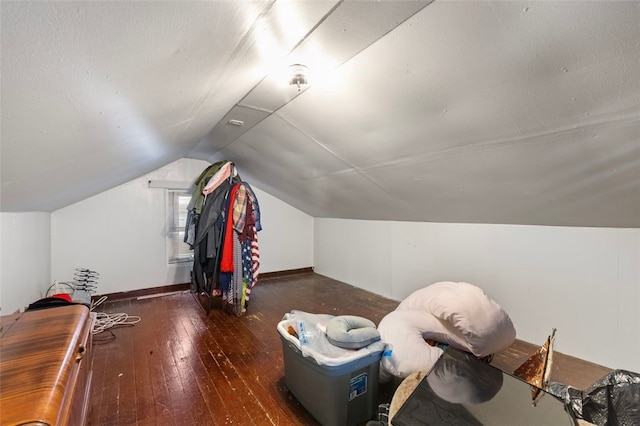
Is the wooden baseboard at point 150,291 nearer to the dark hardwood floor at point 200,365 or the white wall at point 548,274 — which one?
the dark hardwood floor at point 200,365

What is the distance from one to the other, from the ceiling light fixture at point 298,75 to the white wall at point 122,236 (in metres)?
3.04

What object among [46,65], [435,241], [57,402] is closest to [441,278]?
[435,241]

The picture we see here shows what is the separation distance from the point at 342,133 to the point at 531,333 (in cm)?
236

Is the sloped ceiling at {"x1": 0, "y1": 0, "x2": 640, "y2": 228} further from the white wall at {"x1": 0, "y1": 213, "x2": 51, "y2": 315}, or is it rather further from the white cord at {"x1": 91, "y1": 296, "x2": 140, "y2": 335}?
the white cord at {"x1": 91, "y1": 296, "x2": 140, "y2": 335}

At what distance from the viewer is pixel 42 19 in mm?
571

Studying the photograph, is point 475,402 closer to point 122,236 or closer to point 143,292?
point 143,292

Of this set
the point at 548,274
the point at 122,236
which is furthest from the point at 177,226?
the point at 548,274

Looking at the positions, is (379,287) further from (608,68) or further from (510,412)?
(608,68)

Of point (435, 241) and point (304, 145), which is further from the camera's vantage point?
Answer: point (435, 241)

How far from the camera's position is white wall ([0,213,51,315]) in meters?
1.84

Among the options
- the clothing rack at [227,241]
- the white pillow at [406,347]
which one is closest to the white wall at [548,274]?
the white pillow at [406,347]

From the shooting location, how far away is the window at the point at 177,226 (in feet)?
13.0

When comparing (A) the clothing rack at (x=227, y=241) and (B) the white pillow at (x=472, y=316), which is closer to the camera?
(B) the white pillow at (x=472, y=316)

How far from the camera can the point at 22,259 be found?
2197 mm
